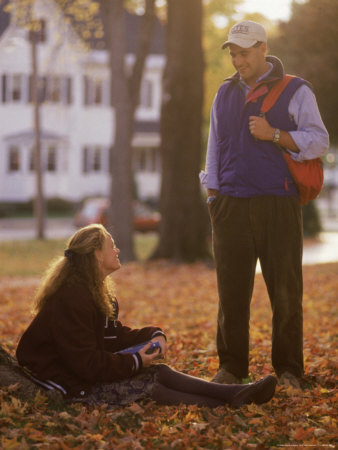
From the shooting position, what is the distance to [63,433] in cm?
530

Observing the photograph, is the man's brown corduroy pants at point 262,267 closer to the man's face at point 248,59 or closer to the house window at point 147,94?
the man's face at point 248,59

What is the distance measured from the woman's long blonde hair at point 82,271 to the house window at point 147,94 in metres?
40.9

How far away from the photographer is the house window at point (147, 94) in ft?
151

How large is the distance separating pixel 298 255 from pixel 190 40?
1265 centimetres

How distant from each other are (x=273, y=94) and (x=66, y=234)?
91.1 feet

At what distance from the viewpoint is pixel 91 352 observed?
5.33 m

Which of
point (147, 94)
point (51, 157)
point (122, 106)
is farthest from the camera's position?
point (147, 94)

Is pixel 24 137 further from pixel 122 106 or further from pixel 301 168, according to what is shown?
pixel 301 168

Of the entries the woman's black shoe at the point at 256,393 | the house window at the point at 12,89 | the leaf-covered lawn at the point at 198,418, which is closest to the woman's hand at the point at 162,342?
the leaf-covered lawn at the point at 198,418

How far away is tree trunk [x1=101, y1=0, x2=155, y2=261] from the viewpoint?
2012cm

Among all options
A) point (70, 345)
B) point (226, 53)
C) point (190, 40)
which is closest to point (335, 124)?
point (190, 40)

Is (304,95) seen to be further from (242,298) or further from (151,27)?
(151,27)

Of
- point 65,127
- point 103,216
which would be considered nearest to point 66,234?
point 103,216

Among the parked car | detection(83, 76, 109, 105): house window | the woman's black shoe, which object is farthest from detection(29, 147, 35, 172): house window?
the woman's black shoe
